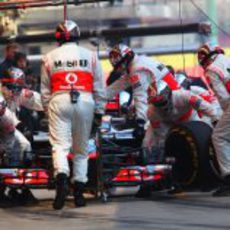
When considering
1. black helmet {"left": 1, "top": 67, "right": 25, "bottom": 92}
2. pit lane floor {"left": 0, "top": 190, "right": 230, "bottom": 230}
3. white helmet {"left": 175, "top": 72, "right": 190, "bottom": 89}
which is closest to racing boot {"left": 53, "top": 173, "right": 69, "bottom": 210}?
pit lane floor {"left": 0, "top": 190, "right": 230, "bottom": 230}

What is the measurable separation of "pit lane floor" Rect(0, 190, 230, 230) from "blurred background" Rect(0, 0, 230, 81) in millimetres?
3024

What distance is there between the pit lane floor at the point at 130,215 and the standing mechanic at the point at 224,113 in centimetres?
33

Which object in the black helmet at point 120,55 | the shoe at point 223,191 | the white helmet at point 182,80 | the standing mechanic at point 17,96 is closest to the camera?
the shoe at point 223,191

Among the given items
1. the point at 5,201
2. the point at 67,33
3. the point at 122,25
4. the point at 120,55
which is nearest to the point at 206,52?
the point at 120,55

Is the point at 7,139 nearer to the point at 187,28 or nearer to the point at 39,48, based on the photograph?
the point at 187,28

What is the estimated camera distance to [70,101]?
10.0 meters

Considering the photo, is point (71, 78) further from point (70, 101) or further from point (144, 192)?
point (144, 192)

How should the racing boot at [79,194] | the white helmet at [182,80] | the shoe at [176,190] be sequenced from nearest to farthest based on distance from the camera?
the racing boot at [79,194] → the shoe at [176,190] → the white helmet at [182,80]

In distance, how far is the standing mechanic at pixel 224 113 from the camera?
10.9 meters

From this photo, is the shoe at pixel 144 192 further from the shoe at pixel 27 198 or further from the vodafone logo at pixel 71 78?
the vodafone logo at pixel 71 78

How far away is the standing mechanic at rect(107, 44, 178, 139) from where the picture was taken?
1213cm

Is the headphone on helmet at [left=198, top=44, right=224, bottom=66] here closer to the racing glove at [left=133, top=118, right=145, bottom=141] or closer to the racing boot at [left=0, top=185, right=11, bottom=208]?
the racing glove at [left=133, top=118, right=145, bottom=141]

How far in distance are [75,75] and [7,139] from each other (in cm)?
166

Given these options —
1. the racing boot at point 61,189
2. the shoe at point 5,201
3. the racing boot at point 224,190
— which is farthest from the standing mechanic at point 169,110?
the shoe at point 5,201
